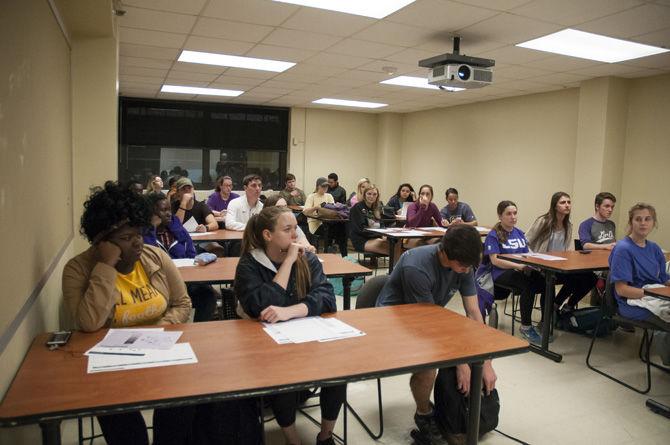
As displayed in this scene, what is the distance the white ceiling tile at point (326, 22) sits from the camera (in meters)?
4.06

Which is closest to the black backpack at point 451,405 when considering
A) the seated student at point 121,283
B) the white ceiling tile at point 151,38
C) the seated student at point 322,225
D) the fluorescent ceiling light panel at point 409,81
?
the seated student at point 121,283

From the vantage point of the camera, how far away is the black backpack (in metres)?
2.46

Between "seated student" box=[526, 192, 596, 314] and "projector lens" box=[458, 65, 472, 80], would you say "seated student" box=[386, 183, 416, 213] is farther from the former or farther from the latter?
"projector lens" box=[458, 65, 472, 80]

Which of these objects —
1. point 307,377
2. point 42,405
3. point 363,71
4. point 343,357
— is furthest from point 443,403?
point 363,71

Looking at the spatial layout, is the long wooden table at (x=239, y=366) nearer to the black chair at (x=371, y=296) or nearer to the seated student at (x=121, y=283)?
the seated student at (x=121, y=283)

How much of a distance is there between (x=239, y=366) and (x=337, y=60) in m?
4.74

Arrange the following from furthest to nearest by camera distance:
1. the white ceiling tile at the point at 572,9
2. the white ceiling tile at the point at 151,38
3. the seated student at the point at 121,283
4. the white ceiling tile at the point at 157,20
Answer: the white ceiling tile at the point at 151,38
the white ceiling tile at the point at 157,20
the white ceiling tile at the point at 572,9
the seated student at the point at 121,283

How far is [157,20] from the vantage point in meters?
4.36

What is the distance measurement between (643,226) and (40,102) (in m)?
3.68

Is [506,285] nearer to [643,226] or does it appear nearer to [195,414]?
[643,226]

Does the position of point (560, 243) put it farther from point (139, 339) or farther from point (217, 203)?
point (139, 339)

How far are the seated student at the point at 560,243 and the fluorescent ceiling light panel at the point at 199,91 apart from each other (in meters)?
5.50

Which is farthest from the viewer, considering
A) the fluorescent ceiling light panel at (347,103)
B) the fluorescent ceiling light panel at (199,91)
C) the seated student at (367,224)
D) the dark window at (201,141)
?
the dark window at (201,141)

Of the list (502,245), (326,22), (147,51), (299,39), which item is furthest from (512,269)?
(147,51)
